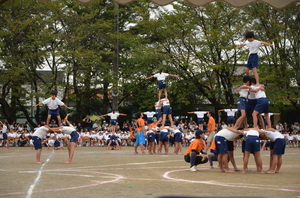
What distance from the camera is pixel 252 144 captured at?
11.9 meters

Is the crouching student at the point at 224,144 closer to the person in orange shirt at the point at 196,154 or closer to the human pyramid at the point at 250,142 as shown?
the human pyramid at the point at 250,142

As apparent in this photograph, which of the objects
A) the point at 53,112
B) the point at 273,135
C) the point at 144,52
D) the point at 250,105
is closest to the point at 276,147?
the point at 273,135

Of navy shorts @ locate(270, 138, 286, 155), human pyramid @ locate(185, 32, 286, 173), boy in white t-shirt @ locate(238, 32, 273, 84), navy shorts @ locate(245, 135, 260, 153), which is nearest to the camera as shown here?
navy shorts @ locate(245, 135, 260, 153)

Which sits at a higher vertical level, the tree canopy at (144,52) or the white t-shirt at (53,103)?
the tree canopy at (144,52)

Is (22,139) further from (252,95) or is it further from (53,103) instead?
(252,95)

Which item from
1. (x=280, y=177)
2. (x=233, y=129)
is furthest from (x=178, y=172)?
(x=280, y=177)

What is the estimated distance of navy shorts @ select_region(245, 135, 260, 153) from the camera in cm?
1190

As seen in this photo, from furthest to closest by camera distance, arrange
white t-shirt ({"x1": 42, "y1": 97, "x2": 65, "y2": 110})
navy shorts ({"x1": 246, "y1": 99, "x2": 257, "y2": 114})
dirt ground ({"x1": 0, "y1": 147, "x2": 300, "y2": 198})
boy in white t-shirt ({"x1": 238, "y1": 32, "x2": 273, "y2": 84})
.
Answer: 1. white t-shirt ({"x1": 42, "y1": 97, "x2": 65, "y2": 110})
2. boy in white t-shirt ({"x1": 238, "y1": 32, "x2": 273, "y2": 84})
3. navy shorts ({"x1": 246, "y1": 99, "x2": 257, "y2": 114})
4. dirt ground ({"x1": 0, "y1": 147, "x2": 300, "y2": 198})

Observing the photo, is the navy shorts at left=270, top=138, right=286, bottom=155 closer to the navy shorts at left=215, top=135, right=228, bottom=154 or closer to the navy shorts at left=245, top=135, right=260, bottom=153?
the navy shorts at left=245, top=135, right=260, bottom=153

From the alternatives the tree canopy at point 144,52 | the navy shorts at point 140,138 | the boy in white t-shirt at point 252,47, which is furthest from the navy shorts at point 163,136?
the tree canopy at point 144,52

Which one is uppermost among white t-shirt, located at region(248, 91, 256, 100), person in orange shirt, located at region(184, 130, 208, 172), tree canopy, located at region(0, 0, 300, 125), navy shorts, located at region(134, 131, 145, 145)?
tree canopy, located at region(0, 0, 300, 125)

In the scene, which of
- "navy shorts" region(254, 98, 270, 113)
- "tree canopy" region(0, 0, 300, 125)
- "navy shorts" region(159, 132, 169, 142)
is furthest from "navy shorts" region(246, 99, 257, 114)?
"tree canopy" region(0, 0, 300, 125)

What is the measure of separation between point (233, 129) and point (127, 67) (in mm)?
28195

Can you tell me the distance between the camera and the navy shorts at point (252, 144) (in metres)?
11.9
